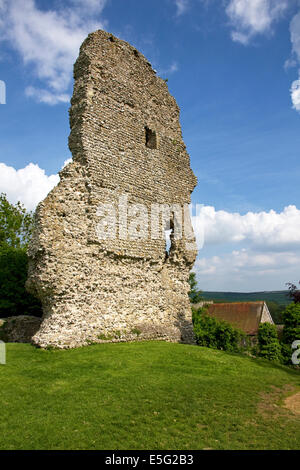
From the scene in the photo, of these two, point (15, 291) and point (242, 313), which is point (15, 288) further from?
point (242, 313)

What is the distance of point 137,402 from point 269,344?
12.5 metres

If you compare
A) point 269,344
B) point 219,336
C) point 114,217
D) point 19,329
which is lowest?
point 269,344

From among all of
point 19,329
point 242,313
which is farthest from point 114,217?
point 242,313

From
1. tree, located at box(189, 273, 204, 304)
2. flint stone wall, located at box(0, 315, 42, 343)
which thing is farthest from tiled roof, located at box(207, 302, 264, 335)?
flint stone wall, located at box(0, 315, 42, 343)

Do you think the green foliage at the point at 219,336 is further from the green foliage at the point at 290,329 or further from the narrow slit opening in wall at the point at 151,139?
the narrow slit opening in wall at the point at 151,139

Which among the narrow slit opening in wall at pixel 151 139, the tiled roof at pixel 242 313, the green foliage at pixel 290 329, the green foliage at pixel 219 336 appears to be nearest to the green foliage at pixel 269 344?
the green foliage at pixel 290 329

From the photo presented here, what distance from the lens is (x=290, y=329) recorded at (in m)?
16.7

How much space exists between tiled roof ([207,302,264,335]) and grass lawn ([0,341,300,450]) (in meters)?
18.4

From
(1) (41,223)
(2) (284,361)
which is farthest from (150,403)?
(2) (284,361)

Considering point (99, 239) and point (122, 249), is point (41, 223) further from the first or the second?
point (122, 249)

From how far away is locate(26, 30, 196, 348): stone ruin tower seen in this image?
9.84 metres

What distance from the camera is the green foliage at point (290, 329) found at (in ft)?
54.1

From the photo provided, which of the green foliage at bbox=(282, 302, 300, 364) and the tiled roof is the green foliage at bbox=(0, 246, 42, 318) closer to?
the green foliage at bbox=(282, 302, 300, 364)
